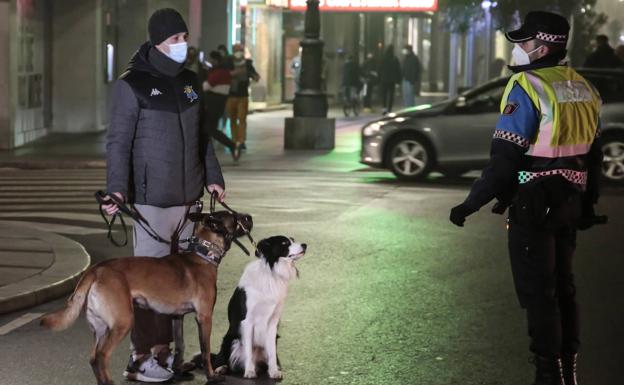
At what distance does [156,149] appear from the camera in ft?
22.6

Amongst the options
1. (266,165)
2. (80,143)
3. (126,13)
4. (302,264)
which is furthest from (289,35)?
(302,264)

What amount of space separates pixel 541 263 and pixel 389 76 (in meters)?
31.2

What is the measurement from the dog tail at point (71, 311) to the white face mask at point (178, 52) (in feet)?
4.19

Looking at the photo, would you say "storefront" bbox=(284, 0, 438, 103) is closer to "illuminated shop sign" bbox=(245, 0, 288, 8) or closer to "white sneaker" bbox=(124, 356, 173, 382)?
"illuminated shop sign" bbox=(245, 0, 288, 8)

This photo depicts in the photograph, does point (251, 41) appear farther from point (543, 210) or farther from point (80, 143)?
point (543, 210)

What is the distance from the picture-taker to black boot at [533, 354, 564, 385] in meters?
6.16

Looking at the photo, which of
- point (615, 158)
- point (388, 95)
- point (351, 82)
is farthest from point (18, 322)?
point (351, 82)

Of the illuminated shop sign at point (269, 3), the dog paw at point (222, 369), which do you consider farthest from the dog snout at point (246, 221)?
the illuminated shop sign at point (269, 3)

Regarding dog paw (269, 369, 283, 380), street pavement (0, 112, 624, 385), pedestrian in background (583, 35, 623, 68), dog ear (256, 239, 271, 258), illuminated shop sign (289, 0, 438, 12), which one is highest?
illuminated shop sign (289, 0, 438, 12)

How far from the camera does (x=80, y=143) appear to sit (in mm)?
23953

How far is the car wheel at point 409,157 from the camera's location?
1803 cm

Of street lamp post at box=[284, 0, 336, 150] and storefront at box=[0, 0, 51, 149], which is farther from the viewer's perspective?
street lamp post at box=[284, 0, 336, 150]

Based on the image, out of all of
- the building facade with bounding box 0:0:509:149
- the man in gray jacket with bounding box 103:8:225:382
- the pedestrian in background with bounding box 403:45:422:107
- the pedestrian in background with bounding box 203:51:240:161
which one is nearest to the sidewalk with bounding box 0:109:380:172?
the building facade with bounding box 0:0:509:149

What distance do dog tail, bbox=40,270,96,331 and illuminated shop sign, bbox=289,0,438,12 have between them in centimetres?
2907
